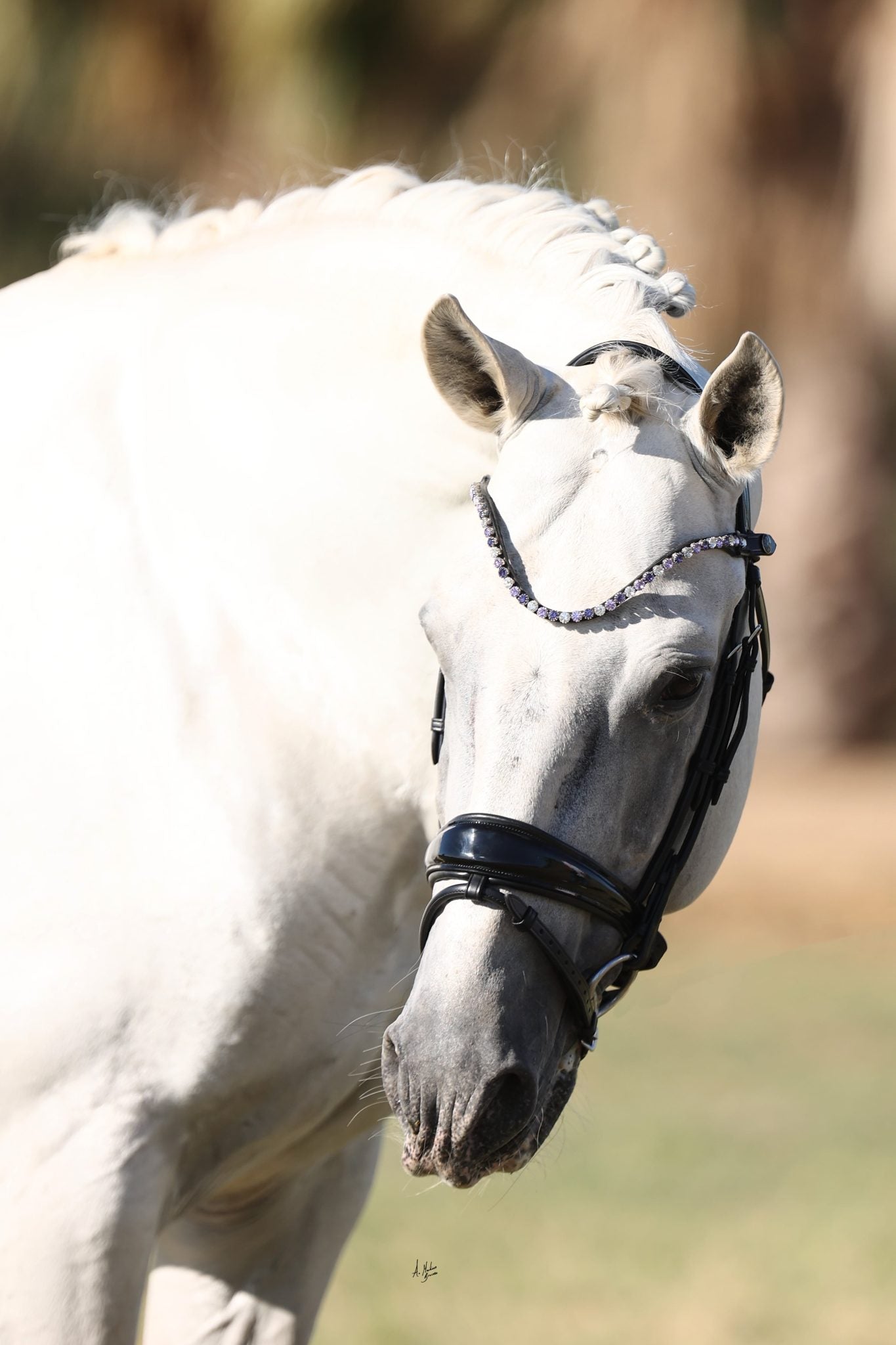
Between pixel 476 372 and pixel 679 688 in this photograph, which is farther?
pixel 476 372

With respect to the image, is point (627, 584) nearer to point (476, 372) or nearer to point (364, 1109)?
point (476, 372)

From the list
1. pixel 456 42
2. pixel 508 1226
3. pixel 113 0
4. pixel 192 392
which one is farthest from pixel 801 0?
pixel 192 392

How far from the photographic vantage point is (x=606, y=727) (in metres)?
1.56

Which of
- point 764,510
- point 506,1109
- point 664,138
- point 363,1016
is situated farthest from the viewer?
point 764,510

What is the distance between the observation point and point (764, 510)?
1097 cm

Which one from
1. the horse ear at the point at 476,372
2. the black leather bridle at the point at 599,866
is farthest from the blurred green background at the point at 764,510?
the black leather bridle at the point at 599,866

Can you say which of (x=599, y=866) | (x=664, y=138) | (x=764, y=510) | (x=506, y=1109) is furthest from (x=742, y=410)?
→ (x=764, y=510)

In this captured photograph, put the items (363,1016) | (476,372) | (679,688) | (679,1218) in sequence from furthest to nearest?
1. (679,1218)
2. (363,1016)
3. (476,372)
4. (679,688)

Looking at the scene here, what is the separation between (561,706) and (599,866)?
19 cm

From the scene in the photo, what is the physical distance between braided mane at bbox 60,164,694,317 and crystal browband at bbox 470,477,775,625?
13.7 inches

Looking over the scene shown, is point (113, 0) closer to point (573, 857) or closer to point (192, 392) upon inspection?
point (192, 392)

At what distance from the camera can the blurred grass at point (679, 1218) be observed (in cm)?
395

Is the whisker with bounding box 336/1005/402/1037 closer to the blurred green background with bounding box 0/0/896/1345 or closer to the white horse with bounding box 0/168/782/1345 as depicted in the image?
the white horse with bounding box 0/168/782/1345

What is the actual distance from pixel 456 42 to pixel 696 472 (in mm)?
8508
